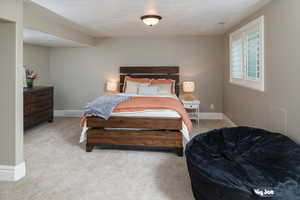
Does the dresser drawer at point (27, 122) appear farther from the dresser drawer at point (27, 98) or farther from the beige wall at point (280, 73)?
the beige wall at point (280, 73)

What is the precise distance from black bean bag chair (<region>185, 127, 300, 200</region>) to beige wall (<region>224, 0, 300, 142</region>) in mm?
388

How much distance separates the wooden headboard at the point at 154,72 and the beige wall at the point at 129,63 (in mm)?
157

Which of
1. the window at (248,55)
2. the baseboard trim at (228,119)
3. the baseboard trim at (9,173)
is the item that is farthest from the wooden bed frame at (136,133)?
the baseboard trim at (228,119)

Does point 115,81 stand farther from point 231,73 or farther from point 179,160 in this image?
point 179,160

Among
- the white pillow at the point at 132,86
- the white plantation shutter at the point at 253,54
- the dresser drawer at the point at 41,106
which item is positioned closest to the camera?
the white plantation shutter at the point at 253,54

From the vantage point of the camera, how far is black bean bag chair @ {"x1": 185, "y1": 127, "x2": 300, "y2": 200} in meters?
1.71

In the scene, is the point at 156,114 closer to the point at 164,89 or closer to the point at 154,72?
the point at 164,89

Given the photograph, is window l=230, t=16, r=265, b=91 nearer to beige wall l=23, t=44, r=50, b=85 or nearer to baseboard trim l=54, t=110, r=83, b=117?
baseboard trim l=54, t=110, r=83, b=117

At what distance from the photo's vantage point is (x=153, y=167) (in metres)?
3.03

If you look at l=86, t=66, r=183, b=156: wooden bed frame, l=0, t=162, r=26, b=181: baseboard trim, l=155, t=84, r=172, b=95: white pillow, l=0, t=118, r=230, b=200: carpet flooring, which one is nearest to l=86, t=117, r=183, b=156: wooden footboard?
l=86, t=66, r=183, b=156: wooden bed frame

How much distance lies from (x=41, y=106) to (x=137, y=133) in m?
2.83

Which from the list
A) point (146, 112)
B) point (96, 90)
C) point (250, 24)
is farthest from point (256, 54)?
point (96, 90)

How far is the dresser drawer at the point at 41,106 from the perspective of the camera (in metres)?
4.87

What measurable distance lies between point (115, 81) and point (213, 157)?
4409 mm
